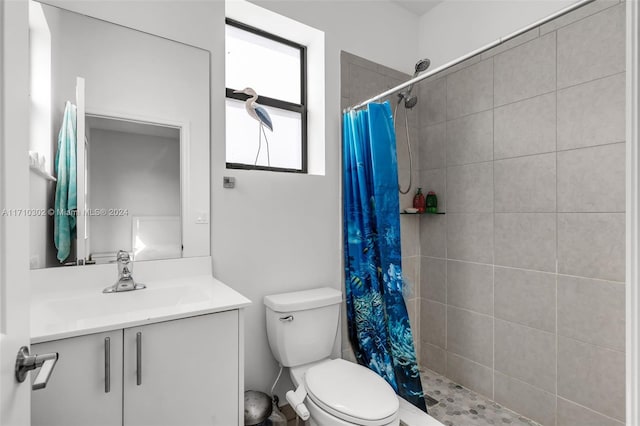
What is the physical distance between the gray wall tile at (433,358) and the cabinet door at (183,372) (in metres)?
1.64

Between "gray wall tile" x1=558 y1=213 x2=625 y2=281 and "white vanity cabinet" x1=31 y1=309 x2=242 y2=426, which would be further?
"gray wall tile" x1=558 y1=213 x2=625 y2=281

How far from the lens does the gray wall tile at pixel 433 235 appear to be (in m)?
2.34

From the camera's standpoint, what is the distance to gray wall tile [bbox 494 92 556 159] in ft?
5.89

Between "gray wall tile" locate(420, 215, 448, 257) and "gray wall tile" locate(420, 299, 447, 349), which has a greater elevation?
"gray wall tile" locate(420, 215, 448, 257)

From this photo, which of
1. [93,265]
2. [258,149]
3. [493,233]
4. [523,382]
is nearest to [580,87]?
[493,233]

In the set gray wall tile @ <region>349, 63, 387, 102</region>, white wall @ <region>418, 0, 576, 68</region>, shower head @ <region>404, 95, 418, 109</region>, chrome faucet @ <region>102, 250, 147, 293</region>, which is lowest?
chrome faucet @ <region>102, 250, 147, 293</region>

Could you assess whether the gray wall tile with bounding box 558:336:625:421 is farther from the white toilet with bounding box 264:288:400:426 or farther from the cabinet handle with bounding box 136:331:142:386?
the cabinet handle with bounding box 136:331:142:386

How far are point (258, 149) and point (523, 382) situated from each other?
6.78 ft

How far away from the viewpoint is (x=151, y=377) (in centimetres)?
108

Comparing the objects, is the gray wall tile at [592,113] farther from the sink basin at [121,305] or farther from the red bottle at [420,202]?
the sink basin at [121,305]

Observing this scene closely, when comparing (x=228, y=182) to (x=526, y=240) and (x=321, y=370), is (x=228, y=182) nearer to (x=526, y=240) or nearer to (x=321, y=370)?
(x=321, y=370)

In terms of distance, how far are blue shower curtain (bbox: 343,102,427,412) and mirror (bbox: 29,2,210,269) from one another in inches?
33.2

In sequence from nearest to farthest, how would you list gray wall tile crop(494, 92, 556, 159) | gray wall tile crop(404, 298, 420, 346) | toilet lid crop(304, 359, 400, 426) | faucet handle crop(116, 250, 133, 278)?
toilet lid crop(304, 359, 400, 426)
faucet handle crop(116, 250, 133, 278)
gray wall tile crop(494, 92, 556, 159)
gray wall tile crop(404, 298, 420, 346)

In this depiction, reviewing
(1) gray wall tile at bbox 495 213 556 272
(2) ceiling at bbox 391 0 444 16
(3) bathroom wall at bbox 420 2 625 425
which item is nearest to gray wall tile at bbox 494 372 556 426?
(3) bathroom wall at bbox 420 2 625 425
